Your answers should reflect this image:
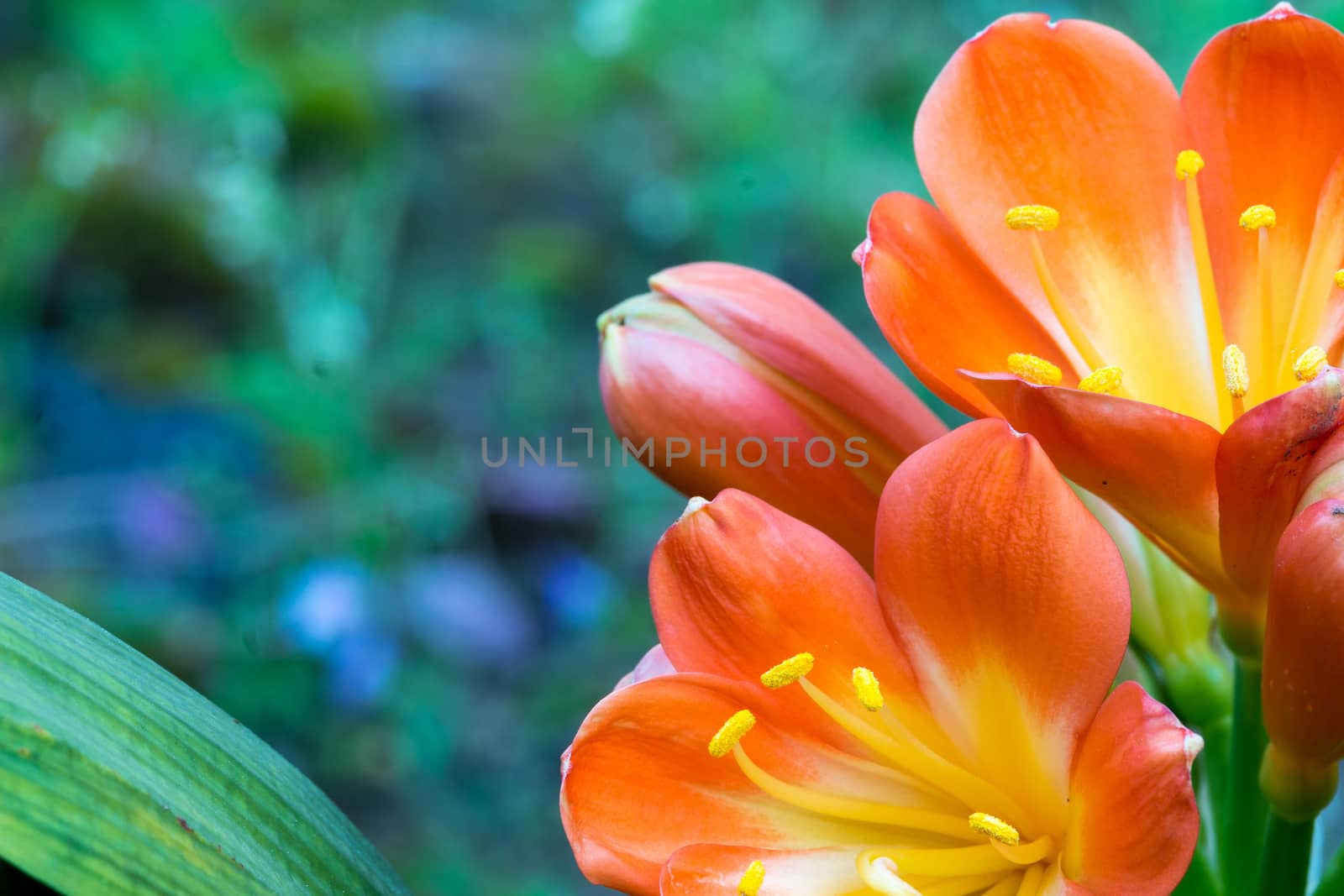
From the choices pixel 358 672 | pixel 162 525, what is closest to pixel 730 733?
pixel 358 672

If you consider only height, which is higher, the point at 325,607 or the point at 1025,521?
the point at 325,607

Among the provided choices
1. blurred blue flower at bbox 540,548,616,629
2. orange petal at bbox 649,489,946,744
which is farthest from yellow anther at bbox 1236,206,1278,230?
blurred blue flower at bbox 540,548,616,629

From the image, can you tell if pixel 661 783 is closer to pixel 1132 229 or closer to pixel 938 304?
pixel 938 304

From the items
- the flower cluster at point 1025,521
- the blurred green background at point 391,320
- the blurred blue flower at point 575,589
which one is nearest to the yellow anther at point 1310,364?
the flower cluster at point 1025,521

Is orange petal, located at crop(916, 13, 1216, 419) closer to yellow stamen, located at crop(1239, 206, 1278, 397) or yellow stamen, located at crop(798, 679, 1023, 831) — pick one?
yellow stamen, located at crop(1239, 206, 1278, 397)

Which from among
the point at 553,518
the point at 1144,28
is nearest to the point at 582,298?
the point at 553,518

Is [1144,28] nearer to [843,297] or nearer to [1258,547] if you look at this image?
[843,297]

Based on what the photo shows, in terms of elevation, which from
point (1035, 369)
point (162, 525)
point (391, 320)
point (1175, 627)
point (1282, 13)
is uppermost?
point (391, 320)
